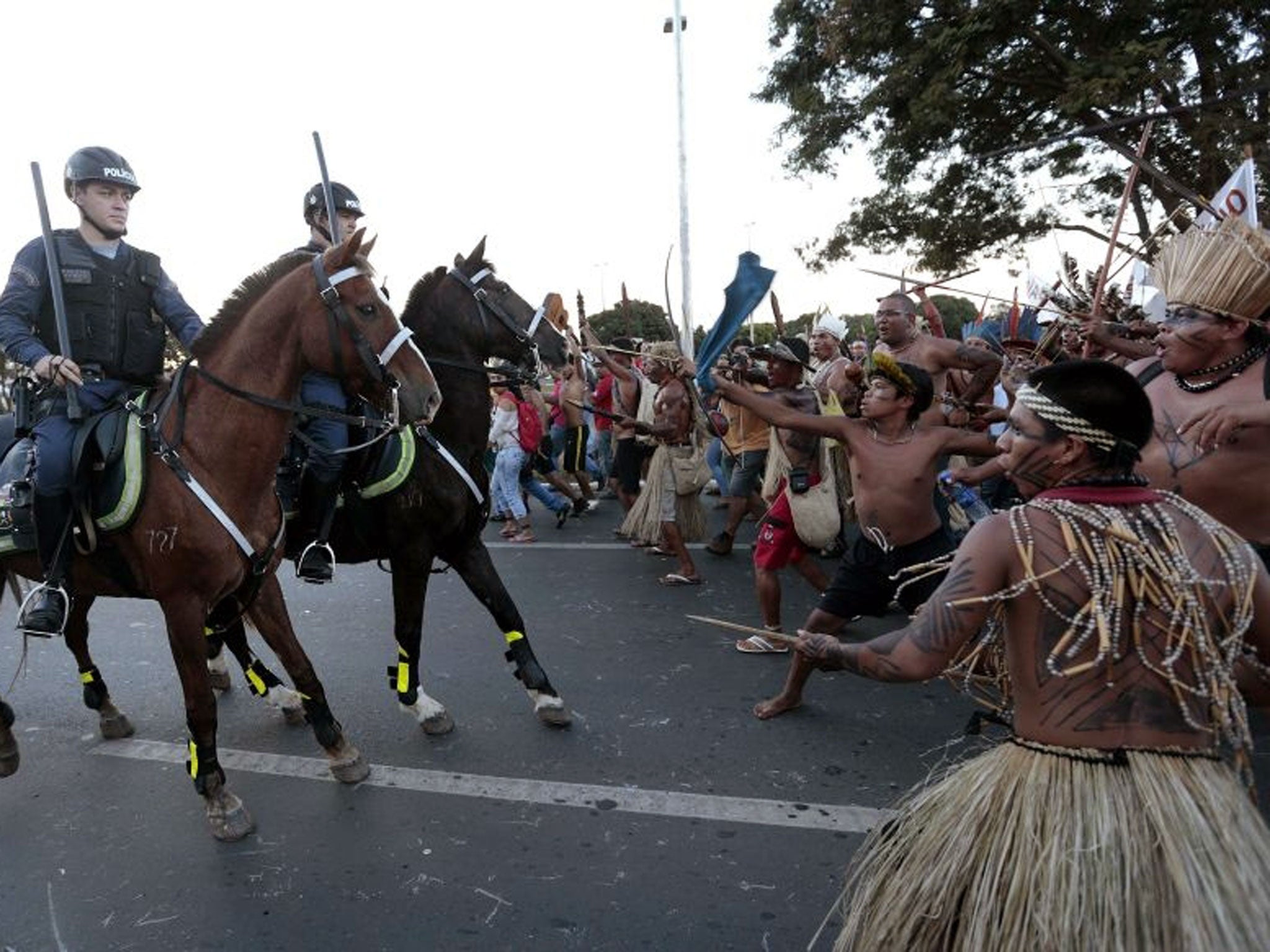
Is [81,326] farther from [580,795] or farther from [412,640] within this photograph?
[580,795]

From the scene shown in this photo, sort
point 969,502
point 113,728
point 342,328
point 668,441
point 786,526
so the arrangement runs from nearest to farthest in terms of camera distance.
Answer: point 342,328 → point 113,728 → point 786,526 → point 969,502 → point 668,441

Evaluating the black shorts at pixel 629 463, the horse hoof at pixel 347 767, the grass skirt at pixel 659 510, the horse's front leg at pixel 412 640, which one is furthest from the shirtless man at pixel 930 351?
the horse hoof at pixel 347 767

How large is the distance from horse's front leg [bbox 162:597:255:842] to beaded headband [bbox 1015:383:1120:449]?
3.06 metres

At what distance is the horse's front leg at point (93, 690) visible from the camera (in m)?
4.29

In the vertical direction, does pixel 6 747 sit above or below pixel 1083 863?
below

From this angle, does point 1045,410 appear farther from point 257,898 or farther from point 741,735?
point 257,898

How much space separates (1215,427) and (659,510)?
187 inches

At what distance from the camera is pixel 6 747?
12.4 ft

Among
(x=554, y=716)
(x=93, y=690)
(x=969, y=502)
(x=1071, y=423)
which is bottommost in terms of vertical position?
(x=554, y=716)

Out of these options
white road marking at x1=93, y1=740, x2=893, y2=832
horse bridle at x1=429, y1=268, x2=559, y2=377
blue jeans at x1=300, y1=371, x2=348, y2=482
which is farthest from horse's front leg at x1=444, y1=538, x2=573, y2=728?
horse bridle at x1=429, y1=268, x2=559, y2=377

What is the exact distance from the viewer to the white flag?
3707 mm

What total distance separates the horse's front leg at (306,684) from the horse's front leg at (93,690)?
3.67 ft

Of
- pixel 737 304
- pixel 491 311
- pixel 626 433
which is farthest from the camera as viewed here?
pixel 626 433

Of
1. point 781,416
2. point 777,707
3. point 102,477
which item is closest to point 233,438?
point 102,477
